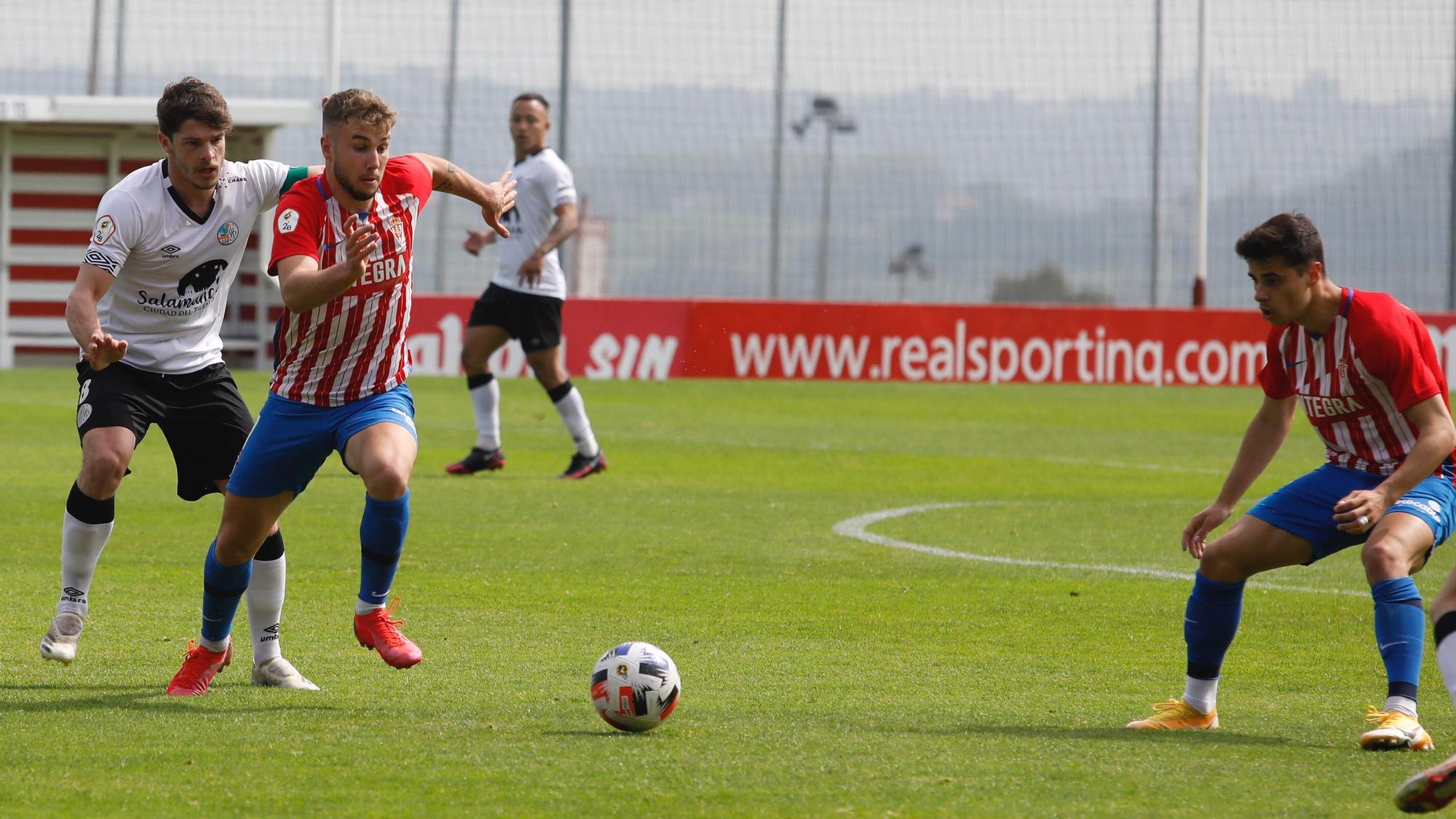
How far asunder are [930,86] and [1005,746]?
2391 cm

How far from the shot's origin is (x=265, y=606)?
5.46 meters

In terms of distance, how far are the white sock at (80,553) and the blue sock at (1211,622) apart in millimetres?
3320

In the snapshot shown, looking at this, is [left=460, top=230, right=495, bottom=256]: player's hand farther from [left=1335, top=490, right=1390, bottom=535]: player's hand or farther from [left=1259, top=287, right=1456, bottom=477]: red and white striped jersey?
[left=1335, top=490, right=1390, bottom=535]: player's hand

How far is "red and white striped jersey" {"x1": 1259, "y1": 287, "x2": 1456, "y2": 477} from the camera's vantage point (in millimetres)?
4941

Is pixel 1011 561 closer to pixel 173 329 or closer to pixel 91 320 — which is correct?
pixel 173 329

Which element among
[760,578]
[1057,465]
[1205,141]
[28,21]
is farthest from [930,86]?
[760,578]

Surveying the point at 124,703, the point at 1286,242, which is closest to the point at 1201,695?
the point at 1286,242

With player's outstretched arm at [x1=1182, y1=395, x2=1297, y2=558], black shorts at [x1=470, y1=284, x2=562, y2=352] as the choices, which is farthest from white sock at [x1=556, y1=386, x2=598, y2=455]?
player's outstretched arm at [x1=1182, y1=395, x2=1297, y2=558]

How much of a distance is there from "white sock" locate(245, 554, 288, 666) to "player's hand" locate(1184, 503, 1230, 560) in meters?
2.72

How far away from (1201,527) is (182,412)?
10.5 feet

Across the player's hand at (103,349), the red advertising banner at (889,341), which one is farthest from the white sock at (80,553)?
the red advertising banner at (889,341)

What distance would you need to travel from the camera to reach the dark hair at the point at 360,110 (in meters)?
5.06

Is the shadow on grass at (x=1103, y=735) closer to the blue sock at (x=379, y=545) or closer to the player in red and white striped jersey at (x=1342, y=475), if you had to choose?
the player in red and white striped jersey at (x=1342, y=475)

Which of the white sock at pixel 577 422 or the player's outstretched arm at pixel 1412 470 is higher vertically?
the player's outstretched arm at pixel 1412 470
